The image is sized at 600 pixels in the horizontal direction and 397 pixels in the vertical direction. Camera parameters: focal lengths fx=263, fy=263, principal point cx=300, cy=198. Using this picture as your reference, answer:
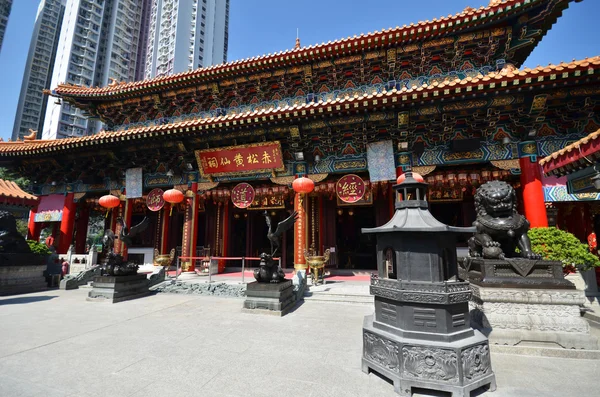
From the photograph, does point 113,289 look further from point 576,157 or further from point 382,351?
point 576,157

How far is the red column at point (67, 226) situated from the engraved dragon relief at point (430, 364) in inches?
531

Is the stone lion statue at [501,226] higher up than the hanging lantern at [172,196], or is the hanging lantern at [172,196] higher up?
the hanging lantern at [172,196]

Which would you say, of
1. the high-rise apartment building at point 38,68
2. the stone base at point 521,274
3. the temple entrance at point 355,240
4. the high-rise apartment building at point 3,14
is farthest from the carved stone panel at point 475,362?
the high-rise apartment building at point 3,14

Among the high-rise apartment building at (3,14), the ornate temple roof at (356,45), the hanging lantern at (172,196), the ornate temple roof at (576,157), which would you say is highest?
the high-rise apartment building at (3,14)

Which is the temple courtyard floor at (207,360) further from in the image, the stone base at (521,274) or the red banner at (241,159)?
the red banner at (241,159)

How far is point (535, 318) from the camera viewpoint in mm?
3580

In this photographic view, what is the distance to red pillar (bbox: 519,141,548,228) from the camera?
22.5 feet

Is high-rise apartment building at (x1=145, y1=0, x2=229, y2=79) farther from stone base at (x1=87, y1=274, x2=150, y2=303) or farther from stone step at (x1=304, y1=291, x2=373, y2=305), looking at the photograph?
stone step at (x1=304, y1=291, x2=373, y2=305)

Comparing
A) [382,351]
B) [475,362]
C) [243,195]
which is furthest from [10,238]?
[475,362]

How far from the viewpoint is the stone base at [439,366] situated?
7.92 feet

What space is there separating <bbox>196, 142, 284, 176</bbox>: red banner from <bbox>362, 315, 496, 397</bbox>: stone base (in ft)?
23.6

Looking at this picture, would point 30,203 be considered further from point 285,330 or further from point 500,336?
point 500,336

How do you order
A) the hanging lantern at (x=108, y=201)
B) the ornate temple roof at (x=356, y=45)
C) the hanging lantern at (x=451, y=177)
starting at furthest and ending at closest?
the hanging lantern at (x=108, y=201), the hanging lantern at (x=451, y=177), the ornate temple roof at (x=356, y=45)

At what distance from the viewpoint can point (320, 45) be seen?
929cm
